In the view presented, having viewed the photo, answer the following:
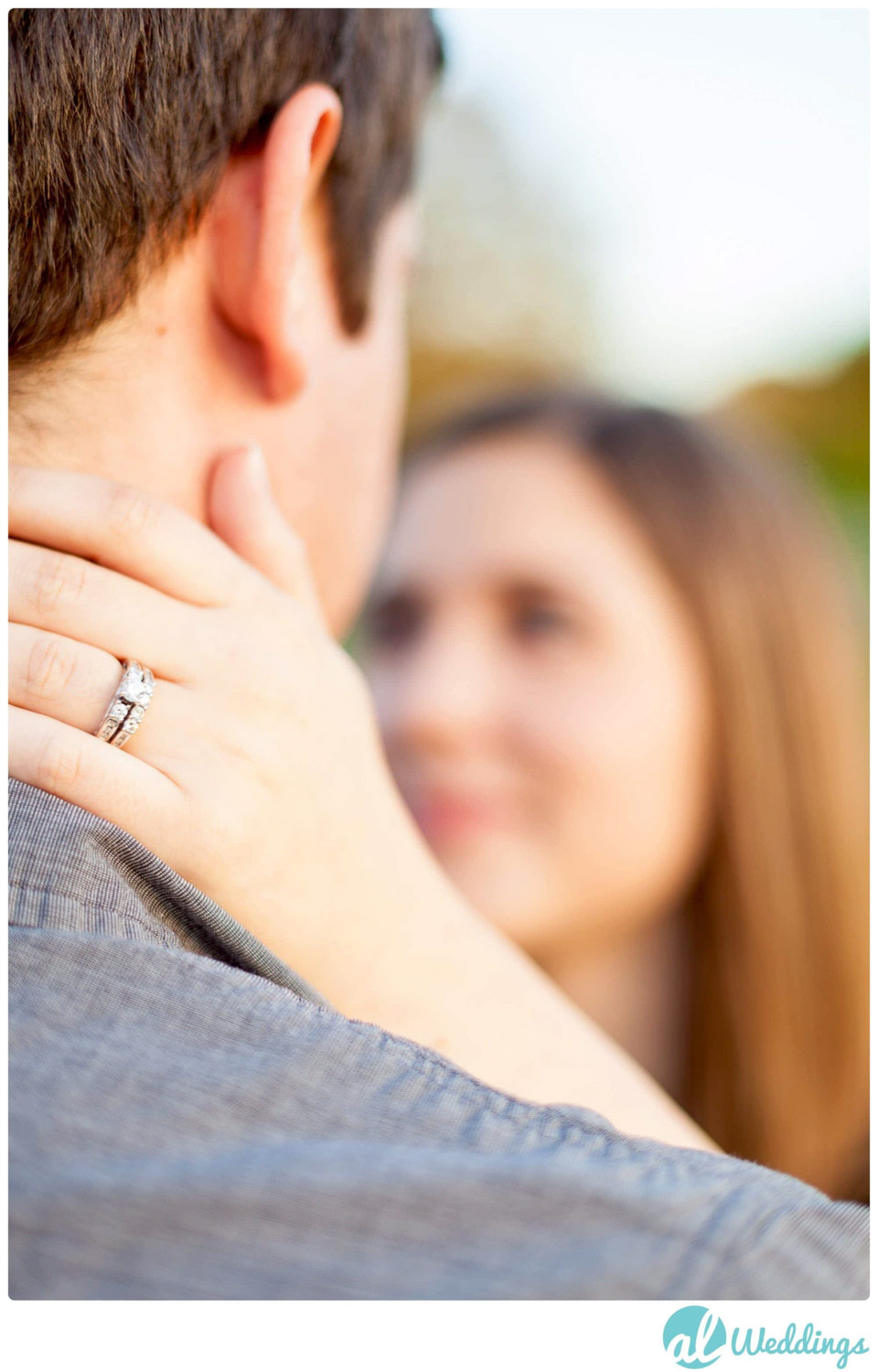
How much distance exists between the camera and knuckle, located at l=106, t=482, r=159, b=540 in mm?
564

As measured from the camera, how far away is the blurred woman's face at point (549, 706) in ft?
5.41

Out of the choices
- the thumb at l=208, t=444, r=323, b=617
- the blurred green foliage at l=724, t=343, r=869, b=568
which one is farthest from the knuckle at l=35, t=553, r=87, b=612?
the blurred green foliage at l=724, t=343, r=869, b=568

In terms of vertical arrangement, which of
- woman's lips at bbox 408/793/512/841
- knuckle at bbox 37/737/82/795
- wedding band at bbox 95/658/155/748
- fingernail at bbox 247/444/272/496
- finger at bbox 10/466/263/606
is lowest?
woman's lips at bbox 408/793/512/841

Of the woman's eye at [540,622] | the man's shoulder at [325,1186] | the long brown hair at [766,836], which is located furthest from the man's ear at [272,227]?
the long brown hair at [766,836]

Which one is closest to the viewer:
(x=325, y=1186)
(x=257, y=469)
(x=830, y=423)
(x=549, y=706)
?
(x=325, y=1186)

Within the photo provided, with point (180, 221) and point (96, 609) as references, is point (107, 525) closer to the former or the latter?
point (96, 609)

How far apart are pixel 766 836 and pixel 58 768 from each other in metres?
1.42

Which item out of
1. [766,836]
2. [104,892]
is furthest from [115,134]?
[766,836]

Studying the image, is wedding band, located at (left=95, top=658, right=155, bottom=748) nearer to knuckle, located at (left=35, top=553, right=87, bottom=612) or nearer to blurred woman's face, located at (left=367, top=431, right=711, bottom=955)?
knuckle, located at (left=35, top=553, right=87, bottom=612)

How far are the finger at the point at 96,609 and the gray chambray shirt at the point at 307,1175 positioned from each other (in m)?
0.16

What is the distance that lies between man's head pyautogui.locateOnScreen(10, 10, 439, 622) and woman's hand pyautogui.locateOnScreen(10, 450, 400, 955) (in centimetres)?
4

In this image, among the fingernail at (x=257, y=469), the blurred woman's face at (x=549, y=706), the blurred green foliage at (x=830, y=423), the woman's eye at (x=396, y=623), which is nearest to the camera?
the fingernail at (x=257, y=469)

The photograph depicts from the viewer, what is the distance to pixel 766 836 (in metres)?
1.71

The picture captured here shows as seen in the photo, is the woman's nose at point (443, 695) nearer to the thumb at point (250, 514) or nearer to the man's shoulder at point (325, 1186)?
the thumb at point (250, 514)
